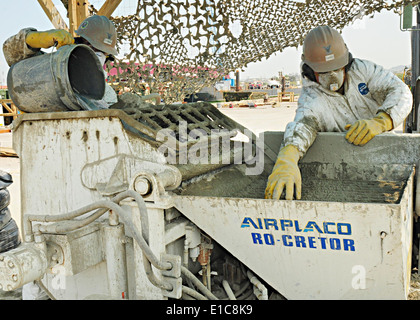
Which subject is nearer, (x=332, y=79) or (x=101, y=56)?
(x=332, y=79)

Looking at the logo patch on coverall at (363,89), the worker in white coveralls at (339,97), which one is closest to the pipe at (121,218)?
the worker in white coveralls at (339,97)

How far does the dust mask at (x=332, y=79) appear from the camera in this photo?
2.85m

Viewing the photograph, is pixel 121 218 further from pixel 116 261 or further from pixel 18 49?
pixel 18 49

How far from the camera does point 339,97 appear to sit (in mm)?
2951

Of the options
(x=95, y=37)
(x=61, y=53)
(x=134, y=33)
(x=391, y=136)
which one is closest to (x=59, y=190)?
(x=61, y=53)

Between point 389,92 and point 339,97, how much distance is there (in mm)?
317

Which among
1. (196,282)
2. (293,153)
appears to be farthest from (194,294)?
(293,153)

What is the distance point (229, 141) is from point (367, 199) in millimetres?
1080

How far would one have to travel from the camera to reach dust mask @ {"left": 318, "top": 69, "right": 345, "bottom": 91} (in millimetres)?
2848

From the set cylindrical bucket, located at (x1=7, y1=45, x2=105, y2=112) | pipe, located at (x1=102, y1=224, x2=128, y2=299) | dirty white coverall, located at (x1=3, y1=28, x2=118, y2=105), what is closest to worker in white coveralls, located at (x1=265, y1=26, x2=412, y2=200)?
pipe, located at (x1=102, y1=224, x2=128, y2=299)

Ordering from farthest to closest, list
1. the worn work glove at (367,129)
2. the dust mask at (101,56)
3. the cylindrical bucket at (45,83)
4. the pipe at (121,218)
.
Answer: the dust mask at (101,56), the worn work glove at (367,129), the cylindrical bucket at (45,83), the pipe at (121,218)

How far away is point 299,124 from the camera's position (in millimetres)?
2762

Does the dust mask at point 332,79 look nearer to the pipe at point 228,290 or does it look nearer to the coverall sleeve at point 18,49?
the pipe at point 228,290

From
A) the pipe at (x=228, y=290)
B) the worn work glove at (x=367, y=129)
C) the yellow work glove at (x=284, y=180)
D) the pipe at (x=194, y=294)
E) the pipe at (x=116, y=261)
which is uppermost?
the worn work glove at (x=367, y=129)
